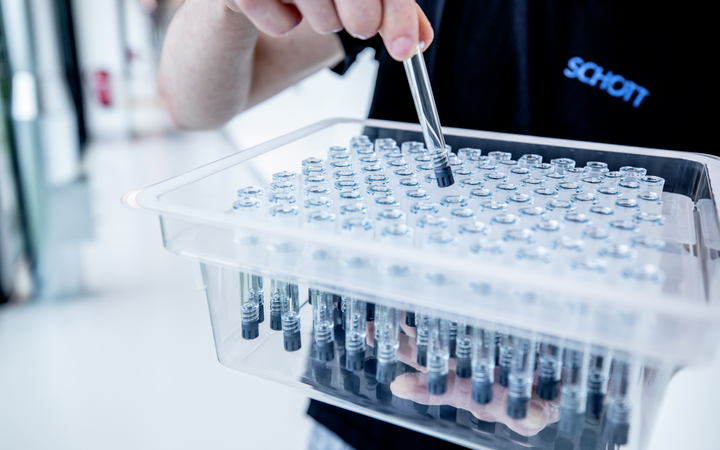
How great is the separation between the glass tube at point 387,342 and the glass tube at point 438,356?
31 mm

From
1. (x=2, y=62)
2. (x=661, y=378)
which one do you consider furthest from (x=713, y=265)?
(x=2, y=62)

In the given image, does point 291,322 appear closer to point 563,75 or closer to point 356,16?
point 356,16

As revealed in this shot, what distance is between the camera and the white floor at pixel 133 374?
151 cm

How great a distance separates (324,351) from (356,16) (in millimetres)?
279

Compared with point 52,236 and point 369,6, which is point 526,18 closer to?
point 369,6

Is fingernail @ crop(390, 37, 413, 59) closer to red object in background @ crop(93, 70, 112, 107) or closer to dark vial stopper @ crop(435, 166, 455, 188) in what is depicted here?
dark vial stopper @ crop(435, 166, 455, 188)

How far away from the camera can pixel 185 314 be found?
6.75 feet

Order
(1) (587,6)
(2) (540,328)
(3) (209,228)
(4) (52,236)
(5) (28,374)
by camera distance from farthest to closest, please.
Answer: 1. (4) (52,236)
2. (5) (28,374)
3. (1) (587,6)
4. (3) (209,228)
5. (2) (540,328)

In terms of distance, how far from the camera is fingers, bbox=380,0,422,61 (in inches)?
16.4

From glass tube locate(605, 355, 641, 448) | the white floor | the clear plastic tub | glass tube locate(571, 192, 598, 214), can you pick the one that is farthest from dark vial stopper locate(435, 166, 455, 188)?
the white floor

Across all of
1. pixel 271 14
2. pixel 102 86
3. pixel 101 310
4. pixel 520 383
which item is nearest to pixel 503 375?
pixel 520 383

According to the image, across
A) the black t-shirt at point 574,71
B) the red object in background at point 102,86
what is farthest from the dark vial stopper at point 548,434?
the red object in background at point 102,86

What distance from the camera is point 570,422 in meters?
0.41

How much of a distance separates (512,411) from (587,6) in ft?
1.85
